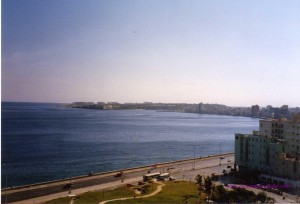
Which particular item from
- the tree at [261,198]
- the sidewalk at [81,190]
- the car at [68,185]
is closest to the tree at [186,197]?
the tree at [261,198]

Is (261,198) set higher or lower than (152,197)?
higher

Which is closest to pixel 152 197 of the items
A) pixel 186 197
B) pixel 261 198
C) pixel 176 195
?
pixel 176 195

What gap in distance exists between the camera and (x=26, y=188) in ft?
111

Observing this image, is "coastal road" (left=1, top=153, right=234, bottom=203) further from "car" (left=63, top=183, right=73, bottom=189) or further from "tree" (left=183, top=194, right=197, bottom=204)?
"tree" (left=183, top=194, right=197, bottom=204)

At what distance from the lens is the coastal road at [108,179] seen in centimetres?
3181

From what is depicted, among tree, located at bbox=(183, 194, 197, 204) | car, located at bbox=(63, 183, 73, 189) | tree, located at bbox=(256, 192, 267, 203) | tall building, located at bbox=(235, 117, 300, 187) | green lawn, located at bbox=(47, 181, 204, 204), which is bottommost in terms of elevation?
car, located at bbox=(63, 183, 73, 189)

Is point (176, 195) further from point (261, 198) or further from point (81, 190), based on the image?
point (81, 190)

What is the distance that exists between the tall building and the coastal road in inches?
162

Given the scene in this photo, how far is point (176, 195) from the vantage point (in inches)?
1204

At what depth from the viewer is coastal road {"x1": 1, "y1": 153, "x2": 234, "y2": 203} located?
3181 cm

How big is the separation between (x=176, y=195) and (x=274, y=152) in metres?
15.1

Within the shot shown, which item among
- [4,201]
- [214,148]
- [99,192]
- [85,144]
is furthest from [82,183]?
[214,148]

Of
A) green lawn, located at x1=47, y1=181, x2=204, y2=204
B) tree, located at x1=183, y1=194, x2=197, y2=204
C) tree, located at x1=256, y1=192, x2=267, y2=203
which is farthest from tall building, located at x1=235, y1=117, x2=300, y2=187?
tree, located at x1=183, y1=194, x2=197, y2=204

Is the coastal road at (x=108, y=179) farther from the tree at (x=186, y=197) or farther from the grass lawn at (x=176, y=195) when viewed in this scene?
the tree at (x=186, y=197)
